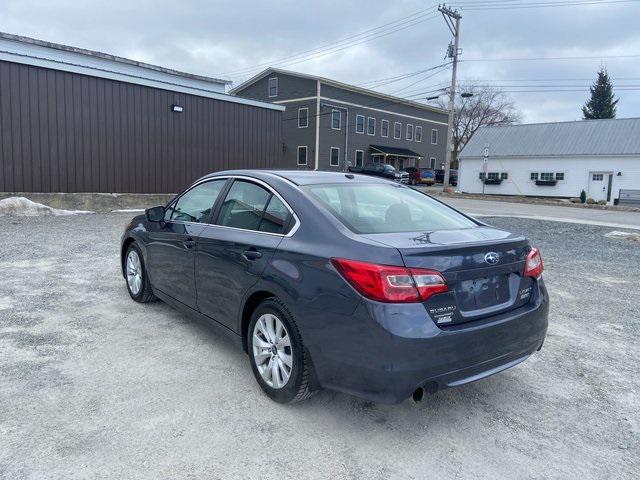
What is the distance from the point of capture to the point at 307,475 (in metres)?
2.49

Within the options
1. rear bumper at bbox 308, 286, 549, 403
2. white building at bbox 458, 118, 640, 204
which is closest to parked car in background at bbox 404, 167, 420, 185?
white building at bbox 458, 118, 640, 204

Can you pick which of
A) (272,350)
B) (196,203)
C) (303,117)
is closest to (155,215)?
(196,203)

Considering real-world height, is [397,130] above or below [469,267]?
above

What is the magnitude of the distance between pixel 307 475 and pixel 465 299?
1.28m

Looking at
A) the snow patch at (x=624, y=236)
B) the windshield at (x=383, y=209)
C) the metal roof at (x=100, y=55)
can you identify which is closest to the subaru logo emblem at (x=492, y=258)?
the windshield at (x=383, y=209)

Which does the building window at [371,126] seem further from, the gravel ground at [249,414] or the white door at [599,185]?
the gravel ground at [249,414]

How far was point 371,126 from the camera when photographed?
4353 cm

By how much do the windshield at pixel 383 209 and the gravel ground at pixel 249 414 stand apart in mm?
1195

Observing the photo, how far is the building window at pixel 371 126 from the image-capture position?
142 feet

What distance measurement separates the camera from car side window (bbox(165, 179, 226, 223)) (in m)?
4.20

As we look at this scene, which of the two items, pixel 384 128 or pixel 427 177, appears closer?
pixel 427 177

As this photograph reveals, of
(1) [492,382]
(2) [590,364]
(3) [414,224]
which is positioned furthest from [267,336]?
(2) [590,364]

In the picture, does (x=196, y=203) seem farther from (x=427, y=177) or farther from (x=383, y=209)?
(x=427, y=177)

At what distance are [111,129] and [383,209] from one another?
1368 cm
